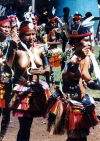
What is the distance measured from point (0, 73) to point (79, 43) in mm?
1997

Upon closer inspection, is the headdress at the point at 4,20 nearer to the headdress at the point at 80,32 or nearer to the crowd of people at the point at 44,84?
the crowd of people at the point at 44,84

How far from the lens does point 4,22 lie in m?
7.54

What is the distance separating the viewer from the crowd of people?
213 inches

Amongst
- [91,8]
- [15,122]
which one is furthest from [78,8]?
[15,122]

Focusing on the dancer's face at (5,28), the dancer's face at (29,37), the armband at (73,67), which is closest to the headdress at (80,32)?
the armband at (73,67)

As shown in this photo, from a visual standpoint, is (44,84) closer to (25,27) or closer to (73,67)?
(25,27)

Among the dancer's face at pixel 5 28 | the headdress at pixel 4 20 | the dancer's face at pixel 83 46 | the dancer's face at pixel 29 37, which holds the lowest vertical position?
the dancer's face at pixel 83 46

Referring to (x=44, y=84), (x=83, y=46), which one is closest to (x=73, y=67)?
(x=83, y=46)

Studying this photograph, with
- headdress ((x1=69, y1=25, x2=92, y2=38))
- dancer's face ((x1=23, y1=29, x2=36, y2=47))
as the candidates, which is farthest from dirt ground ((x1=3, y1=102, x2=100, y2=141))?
headdress ((x1=69, y1=25, x2=92, y2=38))

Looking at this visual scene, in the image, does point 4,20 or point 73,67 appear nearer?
point 73,67

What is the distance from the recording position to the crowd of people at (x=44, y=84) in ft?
17.8

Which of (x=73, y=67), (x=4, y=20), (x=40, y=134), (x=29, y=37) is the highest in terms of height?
(x=4, y=20)

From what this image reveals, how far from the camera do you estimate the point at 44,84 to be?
626 cm

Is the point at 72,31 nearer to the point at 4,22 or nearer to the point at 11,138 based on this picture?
the point at 4,22
